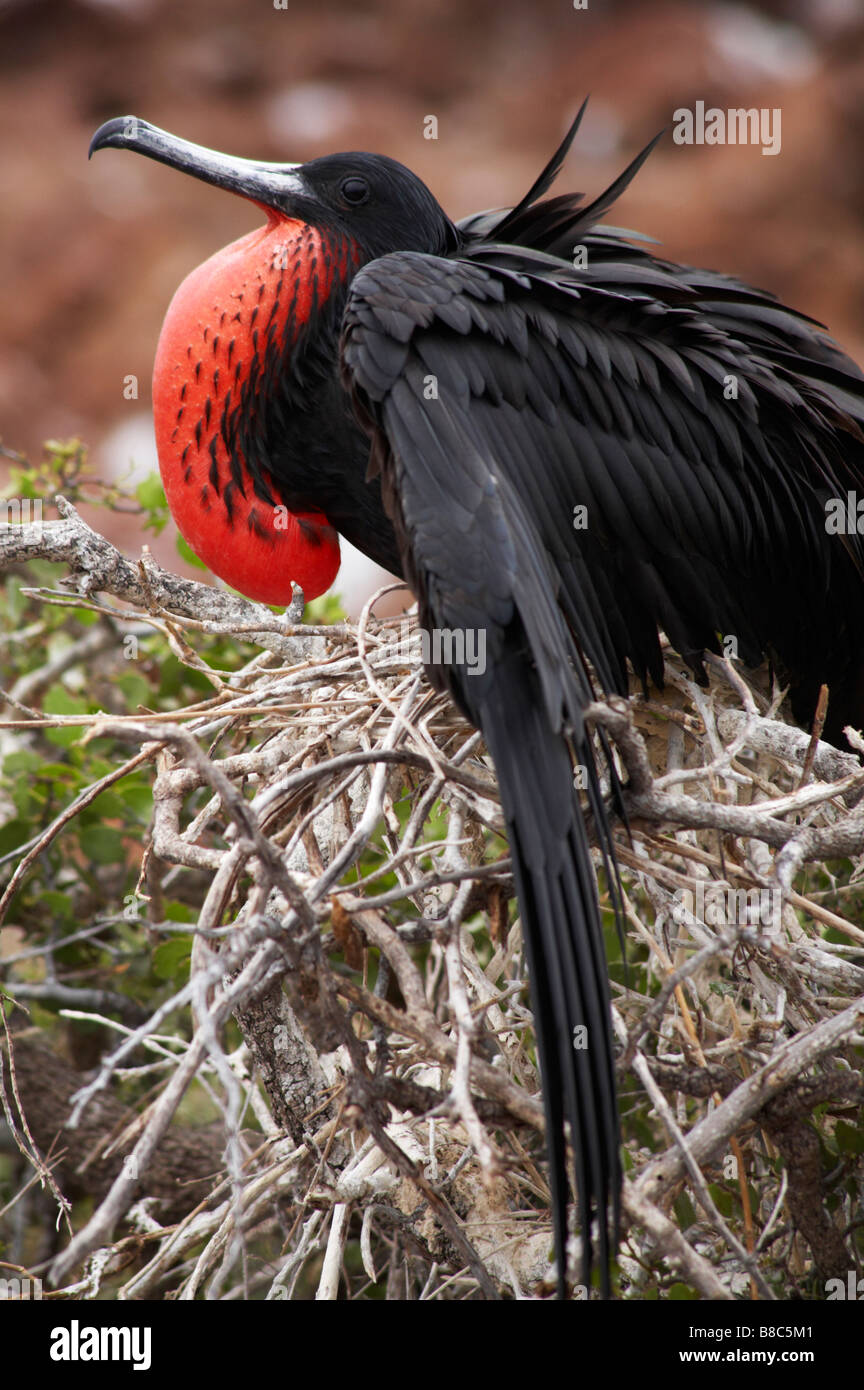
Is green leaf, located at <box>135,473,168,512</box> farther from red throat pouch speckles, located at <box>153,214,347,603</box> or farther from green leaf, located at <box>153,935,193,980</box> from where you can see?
Result: green leaf, located at <box>153,935,193,980</box>

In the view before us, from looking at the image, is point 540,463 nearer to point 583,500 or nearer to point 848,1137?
point 583,500

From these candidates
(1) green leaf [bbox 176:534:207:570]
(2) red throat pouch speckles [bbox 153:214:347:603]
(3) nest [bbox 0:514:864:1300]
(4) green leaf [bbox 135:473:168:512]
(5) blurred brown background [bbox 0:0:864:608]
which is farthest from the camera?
(5) blurred brown background [bbox 0:0:864:608]

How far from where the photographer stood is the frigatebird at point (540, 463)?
101cm

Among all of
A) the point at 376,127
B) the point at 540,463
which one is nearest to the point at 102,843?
the point at 540,463

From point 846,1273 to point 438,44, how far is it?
4.10m

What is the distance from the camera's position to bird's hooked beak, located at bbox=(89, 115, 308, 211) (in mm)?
1548

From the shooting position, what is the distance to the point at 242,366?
1538mm

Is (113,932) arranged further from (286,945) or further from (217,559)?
(286,945)

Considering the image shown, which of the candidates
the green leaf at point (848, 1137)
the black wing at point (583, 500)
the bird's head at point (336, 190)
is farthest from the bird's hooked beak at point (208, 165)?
the green leaf at point (848, 1137)

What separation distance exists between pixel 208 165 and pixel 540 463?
0.65m

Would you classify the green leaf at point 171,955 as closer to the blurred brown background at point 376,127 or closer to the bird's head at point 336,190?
the bird's head at point 336,190

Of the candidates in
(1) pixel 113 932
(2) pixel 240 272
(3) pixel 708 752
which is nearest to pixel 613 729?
(3) pixel 708 752

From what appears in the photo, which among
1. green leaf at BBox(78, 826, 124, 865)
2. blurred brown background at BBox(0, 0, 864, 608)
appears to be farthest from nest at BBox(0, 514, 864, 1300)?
blurred brown background at BBox(0, 0, 864, 608)

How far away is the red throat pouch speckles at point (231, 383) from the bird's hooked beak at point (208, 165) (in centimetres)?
4
